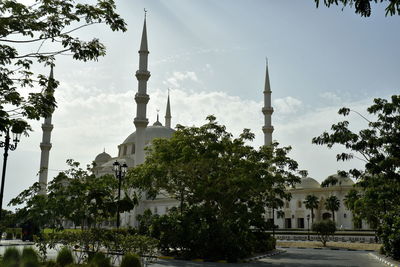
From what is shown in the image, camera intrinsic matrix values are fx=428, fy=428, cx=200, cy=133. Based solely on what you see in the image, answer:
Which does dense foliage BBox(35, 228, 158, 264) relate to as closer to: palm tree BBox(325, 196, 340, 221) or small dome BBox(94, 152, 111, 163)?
palm tree BBox(325, 196, 340, 221)

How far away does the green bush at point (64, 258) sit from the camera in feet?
45.8

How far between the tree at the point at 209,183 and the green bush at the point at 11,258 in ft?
33.1

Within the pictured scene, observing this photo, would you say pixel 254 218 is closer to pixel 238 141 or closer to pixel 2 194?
pixel 238 141

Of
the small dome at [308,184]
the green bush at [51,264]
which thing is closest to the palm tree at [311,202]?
the small dome at [308,184]

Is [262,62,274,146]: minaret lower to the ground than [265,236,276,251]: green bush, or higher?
higher

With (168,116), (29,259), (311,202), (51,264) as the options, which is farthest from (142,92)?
(168,116)

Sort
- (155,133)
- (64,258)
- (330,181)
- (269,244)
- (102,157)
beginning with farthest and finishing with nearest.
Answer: (102,157) → (155,133) → (269,244) → (330,181) → (64,258)

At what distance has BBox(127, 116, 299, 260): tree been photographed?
70.9 feet

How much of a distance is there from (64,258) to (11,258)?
6.50ft

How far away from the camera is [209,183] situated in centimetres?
2542

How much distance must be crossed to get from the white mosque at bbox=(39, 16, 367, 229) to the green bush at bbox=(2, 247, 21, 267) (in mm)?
31334

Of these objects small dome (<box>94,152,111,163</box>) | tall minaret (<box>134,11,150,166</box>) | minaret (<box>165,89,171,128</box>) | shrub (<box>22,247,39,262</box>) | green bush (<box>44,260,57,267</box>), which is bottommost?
green bush (<box>44,260,57,267</box>)

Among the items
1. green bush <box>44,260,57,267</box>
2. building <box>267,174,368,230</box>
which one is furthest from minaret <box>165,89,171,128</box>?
green bush <box>44,260,57,267</box>

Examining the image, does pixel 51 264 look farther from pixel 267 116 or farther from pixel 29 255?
pixel 267 116
